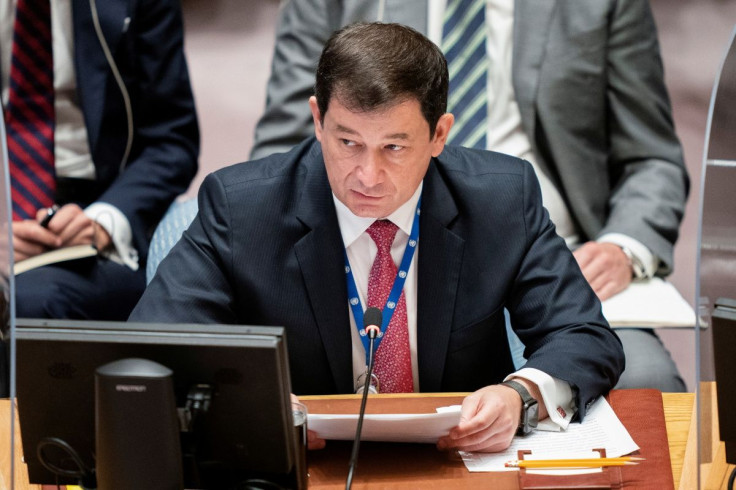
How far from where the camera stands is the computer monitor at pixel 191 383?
1.36 meters

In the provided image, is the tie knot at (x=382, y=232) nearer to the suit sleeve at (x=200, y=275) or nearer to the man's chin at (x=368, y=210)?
the man's chin at (x=368, y=210)

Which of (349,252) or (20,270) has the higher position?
(349,252)

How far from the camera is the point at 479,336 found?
6.73ft

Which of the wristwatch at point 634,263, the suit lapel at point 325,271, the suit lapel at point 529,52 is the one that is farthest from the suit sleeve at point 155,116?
the wristwatch at point 634,263

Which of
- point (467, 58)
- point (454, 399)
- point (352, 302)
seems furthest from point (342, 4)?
point (454, 399)

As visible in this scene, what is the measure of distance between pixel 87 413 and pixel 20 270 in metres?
1.47

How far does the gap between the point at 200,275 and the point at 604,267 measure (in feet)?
4.12

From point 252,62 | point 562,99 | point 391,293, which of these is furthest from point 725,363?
point 252,62

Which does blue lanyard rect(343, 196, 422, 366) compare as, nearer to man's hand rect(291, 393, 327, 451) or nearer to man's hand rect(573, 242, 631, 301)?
man's hand rect(291, 393, 327, 451)

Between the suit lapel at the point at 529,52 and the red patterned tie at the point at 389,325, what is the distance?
45.2 inches

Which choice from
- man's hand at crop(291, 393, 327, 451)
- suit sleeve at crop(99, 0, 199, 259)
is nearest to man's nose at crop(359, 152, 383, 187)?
man's hand at crop(291, 393, 327, 451)

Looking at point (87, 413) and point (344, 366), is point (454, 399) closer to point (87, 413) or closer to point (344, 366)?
point (344, 366)

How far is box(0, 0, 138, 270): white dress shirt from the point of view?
9.74 ft

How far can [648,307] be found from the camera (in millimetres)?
2742
